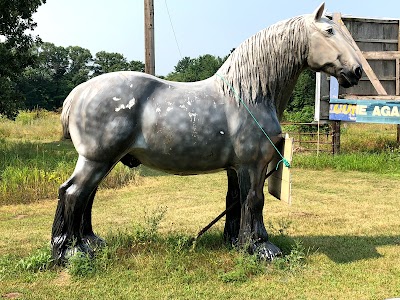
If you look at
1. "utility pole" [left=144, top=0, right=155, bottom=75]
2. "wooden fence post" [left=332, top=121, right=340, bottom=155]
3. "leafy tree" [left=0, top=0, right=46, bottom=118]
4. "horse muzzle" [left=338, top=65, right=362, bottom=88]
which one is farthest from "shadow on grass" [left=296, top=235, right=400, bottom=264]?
"leafy tree" [left=0, top=0, right=46, bottom=118]

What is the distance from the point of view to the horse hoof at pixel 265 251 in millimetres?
3629

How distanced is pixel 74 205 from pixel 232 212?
1516mm

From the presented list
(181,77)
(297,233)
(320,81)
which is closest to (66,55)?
(181,77)

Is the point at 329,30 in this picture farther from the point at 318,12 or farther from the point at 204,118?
the point at 204,118

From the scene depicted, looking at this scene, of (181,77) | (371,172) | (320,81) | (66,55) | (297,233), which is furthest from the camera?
(66,55)

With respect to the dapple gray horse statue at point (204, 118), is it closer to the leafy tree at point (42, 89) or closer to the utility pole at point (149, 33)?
the utility pole at point (149, 33)

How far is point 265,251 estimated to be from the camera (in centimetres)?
365

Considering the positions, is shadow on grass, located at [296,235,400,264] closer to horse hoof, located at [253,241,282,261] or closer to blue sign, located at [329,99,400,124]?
horse hoof, located at [253,241,282,261]

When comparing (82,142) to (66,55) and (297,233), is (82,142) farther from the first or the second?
(66,55)

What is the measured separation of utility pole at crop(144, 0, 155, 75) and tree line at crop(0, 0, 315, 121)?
4.20 m

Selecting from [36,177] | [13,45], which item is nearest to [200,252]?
[36,177]

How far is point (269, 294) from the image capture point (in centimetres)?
313

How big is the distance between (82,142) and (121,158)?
1.21ft

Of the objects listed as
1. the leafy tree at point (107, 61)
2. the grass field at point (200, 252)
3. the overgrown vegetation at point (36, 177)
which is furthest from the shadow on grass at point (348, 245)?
the leafy tree at point (107, 61)
